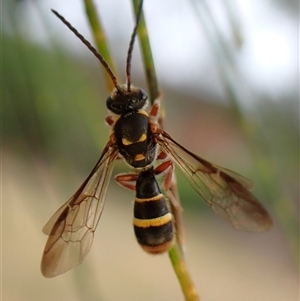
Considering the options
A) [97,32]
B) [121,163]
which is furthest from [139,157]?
[121,163]

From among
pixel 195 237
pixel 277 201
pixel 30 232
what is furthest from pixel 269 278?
pixel 277 201

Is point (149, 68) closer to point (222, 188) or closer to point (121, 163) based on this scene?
point (222, 188)

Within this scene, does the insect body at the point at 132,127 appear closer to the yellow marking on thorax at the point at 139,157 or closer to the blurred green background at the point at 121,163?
the yellow marking on thorax at the point at 139,157

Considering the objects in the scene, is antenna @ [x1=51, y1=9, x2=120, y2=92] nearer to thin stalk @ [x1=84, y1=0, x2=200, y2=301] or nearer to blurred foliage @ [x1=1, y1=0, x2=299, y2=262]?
thin stalk @ [x1=84, y1=0, x2=200, y2=301]

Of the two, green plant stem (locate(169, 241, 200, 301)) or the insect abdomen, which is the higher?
the insect abdomen

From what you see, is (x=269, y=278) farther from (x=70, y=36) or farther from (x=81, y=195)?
(x=81, y=195)

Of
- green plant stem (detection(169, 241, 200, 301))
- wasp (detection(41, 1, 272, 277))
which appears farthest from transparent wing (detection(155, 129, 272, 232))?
green plant stem (detection(169, 241, 200, 301))

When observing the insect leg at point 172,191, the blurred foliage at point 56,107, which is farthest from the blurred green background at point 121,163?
the insect leg at point 172,191
